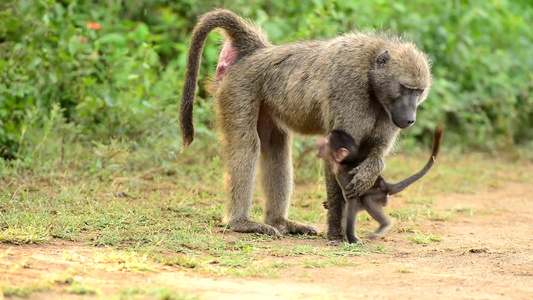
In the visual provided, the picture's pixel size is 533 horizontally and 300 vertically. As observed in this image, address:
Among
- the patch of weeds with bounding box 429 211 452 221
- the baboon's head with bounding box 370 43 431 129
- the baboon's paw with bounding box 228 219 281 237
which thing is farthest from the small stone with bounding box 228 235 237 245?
the patch of weeds with bounding box 429 211 452 221

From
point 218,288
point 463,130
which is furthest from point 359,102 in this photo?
point 463,130

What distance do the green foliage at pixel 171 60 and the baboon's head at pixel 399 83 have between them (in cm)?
132

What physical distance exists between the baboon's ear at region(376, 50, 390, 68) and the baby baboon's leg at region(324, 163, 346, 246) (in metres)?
0.70

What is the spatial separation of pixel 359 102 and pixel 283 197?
3.21ft

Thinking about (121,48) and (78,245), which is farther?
(121,48)

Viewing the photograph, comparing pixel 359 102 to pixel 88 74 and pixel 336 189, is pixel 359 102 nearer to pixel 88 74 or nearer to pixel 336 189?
pixel 336 189

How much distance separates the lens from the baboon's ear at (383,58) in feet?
16.0

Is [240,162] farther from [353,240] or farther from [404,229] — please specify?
[404,229]

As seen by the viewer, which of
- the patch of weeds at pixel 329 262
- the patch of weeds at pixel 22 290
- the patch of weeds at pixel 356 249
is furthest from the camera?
the patch of weeds at pixel 356 249

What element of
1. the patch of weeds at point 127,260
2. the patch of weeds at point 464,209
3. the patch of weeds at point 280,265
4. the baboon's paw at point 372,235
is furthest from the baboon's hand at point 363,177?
the patch of weeds at point 464,209

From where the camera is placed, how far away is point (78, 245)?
4.40 metres

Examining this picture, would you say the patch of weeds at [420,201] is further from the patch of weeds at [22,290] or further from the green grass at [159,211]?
the patch of weeds at [22,290]

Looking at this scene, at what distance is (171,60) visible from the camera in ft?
29.1

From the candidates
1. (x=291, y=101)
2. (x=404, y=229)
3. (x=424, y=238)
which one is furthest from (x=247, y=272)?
(x=404, y=229)
